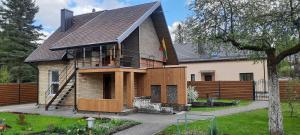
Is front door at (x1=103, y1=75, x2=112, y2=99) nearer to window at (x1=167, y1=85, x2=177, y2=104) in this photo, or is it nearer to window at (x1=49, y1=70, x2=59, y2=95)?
window at (x1=49, y1=70, x2=59, y2=95)

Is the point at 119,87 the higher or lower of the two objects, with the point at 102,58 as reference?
lower

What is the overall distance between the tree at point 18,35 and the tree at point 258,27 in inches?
1246

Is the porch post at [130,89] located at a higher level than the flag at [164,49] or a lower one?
lower

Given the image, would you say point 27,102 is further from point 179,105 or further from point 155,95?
point 179,105

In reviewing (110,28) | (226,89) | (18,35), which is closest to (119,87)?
(110,28)

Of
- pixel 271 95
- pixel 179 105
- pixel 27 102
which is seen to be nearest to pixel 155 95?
pixel 179 105

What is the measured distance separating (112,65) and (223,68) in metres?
18.4

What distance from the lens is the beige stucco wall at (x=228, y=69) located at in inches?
1228

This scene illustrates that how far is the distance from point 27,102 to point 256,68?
2282 cm

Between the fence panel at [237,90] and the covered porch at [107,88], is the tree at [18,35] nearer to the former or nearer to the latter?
the covered porch at [107,88]

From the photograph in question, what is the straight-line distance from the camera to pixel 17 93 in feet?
84.7

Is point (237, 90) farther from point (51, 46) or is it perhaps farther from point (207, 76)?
point (51, 46)

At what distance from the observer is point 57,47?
19.5 metres

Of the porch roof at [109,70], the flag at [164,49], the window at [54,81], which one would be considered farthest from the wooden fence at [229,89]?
the window at [54,81]
